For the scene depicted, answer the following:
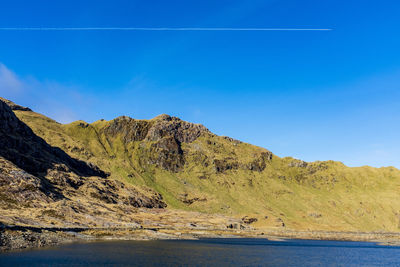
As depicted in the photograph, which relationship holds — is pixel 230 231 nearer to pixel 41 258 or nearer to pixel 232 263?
pixel 232 263

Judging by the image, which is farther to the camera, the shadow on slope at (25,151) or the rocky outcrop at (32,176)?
the shadow on slope at (25,151)

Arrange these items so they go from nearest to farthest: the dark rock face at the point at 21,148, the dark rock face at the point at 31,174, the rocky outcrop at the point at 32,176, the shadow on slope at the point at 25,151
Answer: the rocky outcrop at the point at 32,176 → the dark rock face at the point at 31,174 → the shadow on slope at the point at 25,151 → the dark rock face at the point at 21,148

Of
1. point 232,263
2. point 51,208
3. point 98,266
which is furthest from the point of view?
point 51,208

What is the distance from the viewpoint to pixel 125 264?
61.2 metres

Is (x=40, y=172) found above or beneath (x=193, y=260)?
above

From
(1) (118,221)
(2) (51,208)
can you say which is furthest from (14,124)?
(1) (118,221)

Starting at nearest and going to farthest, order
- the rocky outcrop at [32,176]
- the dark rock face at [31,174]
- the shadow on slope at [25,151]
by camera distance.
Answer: the rocky outcrop at [32,176]
the dark rock face at [31,174]
the shadow on slope at [25,151]

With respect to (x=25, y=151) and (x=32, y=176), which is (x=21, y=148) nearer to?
(x=25, y=151)

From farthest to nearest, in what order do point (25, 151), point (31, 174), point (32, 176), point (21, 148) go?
point (25, 151), point (21, 148), point (31, 174), point (32, 176)

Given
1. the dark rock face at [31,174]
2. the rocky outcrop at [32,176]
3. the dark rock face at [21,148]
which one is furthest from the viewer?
the dark rock face at [21,148]

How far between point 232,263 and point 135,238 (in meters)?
55.8

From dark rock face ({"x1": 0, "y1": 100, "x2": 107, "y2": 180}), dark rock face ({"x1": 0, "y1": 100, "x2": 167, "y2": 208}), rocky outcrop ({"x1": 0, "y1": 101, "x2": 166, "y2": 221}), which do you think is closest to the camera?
rocky outcrop ({"x1": 0, "y1": 101, "x2": 166, "y2": 221})

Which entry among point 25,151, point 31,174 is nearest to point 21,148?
point 25,151

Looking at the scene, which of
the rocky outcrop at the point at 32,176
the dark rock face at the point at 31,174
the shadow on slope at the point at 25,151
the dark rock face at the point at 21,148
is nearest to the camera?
the rocky outcrop at the point at 32,176
